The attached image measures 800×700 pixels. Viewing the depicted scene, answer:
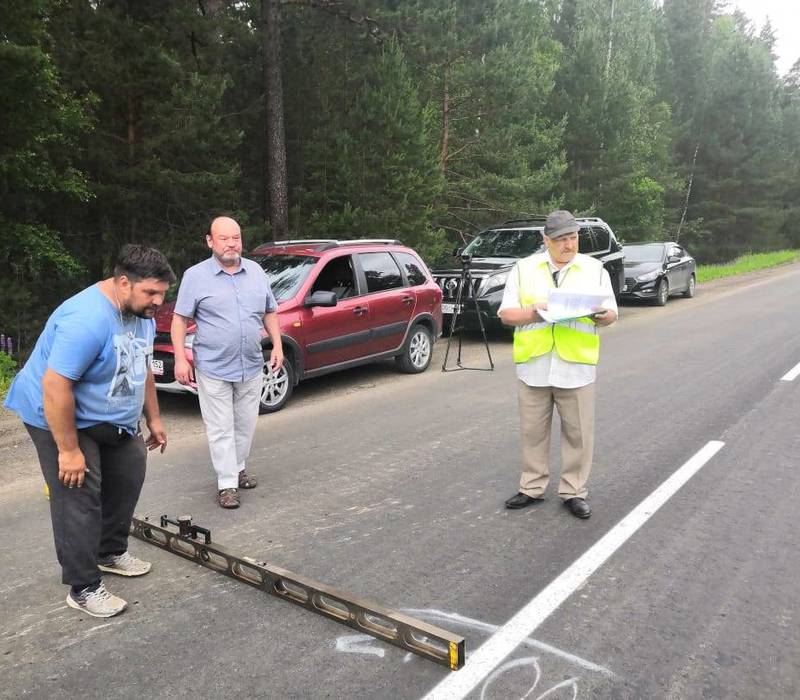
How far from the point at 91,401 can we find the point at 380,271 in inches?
225

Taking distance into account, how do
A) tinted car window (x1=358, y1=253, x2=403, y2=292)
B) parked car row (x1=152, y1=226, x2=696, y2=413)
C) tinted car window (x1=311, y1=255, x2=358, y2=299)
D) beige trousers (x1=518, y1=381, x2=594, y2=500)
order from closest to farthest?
1. beige trousers (x1=518, y1=381, x2=594, y2=500)
2. parked car row (x1=152, y1=226, x2=696, y2=413)
3. tinted car window (x1=311, y1=255, x2=358, y2=299)
4. tinted car window (x1=358, y1=253, x2=403, y2=292)

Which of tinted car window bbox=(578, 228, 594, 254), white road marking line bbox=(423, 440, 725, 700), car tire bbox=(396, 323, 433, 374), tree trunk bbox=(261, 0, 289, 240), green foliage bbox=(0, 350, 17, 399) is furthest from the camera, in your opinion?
tinted car window bbox=(578, 228, 594, 254)

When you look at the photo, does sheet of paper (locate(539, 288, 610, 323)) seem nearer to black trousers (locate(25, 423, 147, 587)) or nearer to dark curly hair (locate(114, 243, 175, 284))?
dark curly hair (locate(114, 243, 175, 284))

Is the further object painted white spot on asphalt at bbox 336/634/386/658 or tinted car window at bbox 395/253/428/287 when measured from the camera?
tinted car window at bbox 395/253/428/287

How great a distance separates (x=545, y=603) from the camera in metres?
3.46

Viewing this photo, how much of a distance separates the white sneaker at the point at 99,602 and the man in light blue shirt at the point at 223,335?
1.36 meters

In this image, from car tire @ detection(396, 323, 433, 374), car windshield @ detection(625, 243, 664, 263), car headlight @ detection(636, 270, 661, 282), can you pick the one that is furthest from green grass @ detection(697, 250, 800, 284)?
car tire @ detection(396, 323, 433, 374)

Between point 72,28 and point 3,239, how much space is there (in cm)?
365

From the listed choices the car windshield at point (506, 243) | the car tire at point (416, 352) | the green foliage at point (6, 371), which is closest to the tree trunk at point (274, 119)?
the car windshield at point (506, 243)

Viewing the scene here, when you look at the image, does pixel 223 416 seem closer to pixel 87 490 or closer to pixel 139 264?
pixel 87 490

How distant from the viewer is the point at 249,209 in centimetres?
1458

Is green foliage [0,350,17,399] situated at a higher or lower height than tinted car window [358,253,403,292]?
lower

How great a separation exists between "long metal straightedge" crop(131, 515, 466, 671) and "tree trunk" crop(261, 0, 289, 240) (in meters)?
9.93

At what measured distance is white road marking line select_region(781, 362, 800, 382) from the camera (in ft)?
27.4
